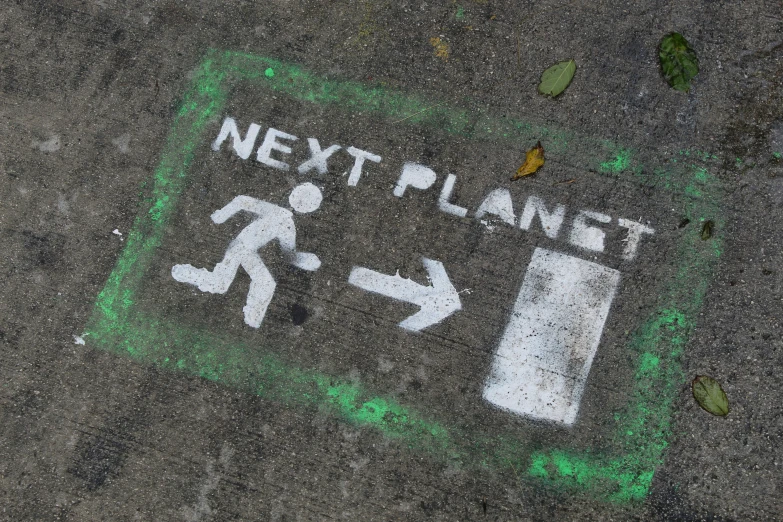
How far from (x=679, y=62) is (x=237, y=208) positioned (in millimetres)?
2556

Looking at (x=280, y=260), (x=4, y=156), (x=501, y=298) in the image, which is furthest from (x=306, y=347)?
(x=4, y=156)

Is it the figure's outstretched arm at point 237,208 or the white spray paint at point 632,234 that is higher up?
the white spray paint at point 632,234

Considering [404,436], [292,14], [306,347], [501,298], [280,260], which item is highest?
[292,14]

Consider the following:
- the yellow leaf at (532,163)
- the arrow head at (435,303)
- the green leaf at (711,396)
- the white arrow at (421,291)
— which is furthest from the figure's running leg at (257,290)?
the green leaf at (711,396)

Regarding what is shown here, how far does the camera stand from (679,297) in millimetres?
2633

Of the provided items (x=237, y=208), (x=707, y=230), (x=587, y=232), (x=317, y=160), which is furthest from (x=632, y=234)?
(x=237, y=208)

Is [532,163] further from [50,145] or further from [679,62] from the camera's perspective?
[50,145]

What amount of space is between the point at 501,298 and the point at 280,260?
47.9 inches

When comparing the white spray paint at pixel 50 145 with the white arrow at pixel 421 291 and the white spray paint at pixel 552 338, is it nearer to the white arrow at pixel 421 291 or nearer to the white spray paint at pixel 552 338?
the white arrow at pixel 421 291

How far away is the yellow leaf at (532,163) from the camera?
9.00 feet

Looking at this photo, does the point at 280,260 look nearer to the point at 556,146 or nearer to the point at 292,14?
the point at 292,14

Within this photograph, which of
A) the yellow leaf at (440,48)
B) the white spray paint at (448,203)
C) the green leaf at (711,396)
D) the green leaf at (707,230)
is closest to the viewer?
the green leaf at (711,396)

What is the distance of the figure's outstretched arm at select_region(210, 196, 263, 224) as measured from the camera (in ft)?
9.24

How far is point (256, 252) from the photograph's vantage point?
110 inches
